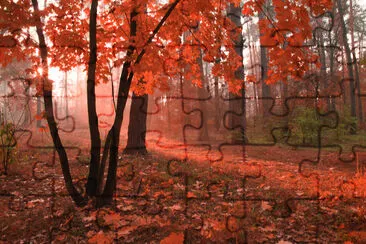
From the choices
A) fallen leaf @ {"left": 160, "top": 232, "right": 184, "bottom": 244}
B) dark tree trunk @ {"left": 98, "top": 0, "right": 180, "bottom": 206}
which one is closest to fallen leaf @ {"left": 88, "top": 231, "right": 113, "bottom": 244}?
fallen leaf @ {"left": 160, "top": 232, "right": 184, "bottom": 244}

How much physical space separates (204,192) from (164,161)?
8.16 feet

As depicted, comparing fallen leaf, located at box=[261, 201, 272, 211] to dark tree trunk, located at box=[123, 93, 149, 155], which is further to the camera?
dark tree trunk, located at box=[123, 93, 149, 155]

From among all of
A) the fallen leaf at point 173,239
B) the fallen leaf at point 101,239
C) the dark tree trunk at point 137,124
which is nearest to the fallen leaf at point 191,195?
the fallen leaf at point 173,239

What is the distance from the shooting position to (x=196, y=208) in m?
4.48

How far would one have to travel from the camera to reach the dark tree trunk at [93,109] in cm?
399

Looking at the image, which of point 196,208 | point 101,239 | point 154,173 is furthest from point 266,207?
point 154,173

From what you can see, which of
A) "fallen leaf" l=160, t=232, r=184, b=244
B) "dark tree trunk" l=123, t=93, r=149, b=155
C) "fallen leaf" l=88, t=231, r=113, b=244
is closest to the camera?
"fallen leaf" l=160, t=232, r=184, b=244

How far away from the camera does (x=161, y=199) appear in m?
4.85

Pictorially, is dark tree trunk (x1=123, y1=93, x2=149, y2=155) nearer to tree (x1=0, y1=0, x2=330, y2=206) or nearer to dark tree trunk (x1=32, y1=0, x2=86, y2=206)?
tree (x1=0, y1=0, x2=330, y2=206)

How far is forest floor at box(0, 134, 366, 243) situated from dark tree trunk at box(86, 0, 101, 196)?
39cm

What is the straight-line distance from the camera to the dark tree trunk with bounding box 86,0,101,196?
399 centimetres

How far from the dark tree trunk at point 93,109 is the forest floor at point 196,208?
39 cm

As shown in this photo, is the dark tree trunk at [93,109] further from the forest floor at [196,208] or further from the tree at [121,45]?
the forest floor at [196,208]

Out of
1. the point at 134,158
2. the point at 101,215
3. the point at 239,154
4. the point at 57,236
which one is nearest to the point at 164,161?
the point at 134,158
